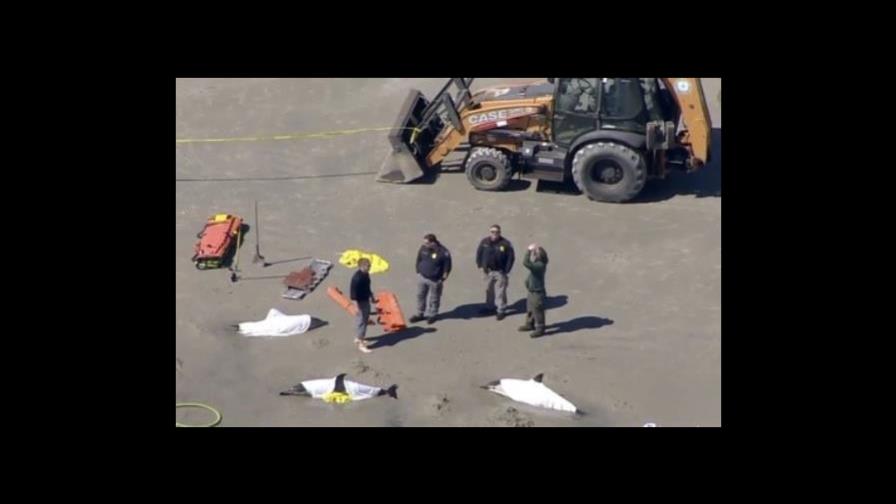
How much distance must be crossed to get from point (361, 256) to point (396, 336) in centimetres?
235

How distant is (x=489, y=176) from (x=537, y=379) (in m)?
6.25

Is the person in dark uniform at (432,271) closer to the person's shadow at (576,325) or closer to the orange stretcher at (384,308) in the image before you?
the orange stretcher at (384,308)

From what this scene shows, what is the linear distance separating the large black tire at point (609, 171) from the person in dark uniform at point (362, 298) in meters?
5.33

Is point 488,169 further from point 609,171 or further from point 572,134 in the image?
point 609,171

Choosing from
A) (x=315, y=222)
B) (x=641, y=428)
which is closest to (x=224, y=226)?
(x=315, y=222)

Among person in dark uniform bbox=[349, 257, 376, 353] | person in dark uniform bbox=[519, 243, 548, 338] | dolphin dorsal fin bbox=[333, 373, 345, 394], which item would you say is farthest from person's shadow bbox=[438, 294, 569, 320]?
dolphin dorsal fin bbox=[333, 373, 345, 394]

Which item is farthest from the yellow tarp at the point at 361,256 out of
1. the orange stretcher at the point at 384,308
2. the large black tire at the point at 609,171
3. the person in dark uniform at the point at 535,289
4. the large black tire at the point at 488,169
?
the large black tire at the point at 609,171

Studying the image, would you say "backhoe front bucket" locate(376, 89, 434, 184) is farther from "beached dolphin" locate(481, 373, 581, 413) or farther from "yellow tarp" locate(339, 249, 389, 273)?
"beached dolphin" locate(481, 373, 581, 413)

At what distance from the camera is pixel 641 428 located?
15289 millimetres

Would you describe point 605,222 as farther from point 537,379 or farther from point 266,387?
point 266,387

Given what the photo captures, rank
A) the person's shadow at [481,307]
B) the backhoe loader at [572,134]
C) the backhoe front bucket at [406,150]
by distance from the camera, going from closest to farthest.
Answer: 1. the person's shadow at [481,307]
2. the backhoe loader at [572,134]
3. the backhoe front bucket at [406,150]

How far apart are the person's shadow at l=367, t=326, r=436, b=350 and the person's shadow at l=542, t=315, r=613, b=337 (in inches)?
61.6

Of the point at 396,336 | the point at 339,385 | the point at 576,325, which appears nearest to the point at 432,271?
the point at 396,336

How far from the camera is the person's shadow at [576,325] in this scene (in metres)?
17.5
